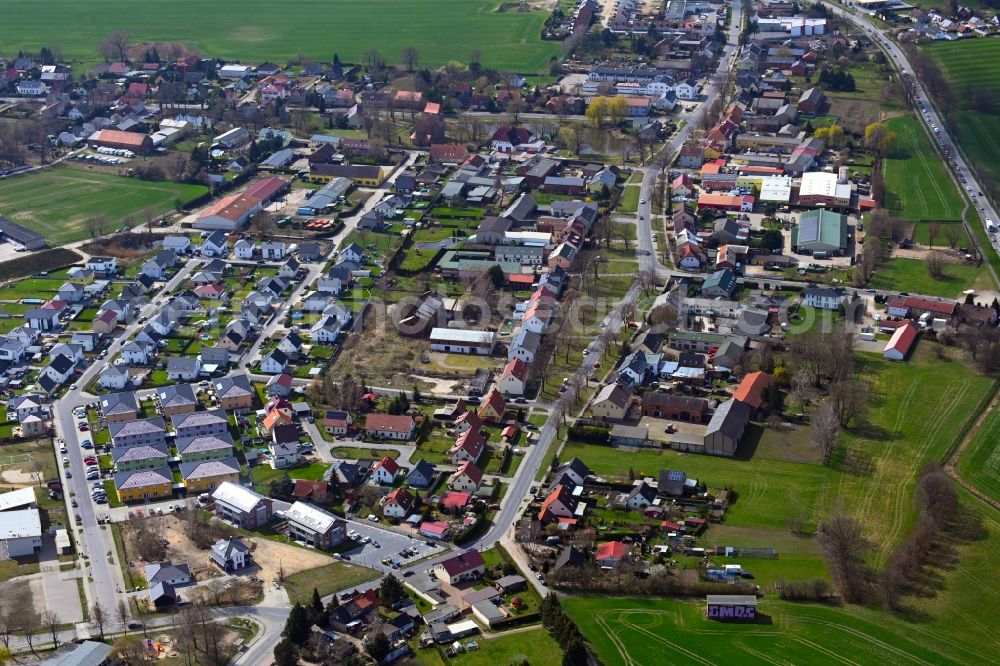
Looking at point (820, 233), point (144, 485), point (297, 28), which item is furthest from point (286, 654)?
point (297, 28)

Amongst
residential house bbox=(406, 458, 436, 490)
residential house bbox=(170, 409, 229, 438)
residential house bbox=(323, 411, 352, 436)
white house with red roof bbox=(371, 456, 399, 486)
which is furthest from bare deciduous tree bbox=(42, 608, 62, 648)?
residential house bbox=(323, 411, 352, 436)

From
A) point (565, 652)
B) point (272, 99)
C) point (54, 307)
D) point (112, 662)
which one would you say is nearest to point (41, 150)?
point (272, 99)

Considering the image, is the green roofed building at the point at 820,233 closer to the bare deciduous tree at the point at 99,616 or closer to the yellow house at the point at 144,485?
the yellow house at the point at 144,485

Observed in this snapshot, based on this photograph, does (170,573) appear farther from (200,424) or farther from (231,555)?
(200,424)

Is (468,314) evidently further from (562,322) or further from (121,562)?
(121,562)

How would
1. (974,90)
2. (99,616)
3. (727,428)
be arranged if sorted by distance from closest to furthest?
(99,616) < (727,428) < (974,90)
